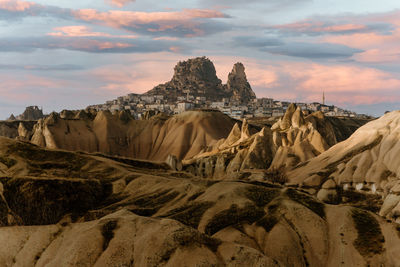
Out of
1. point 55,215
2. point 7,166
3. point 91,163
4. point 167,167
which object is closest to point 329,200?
point 167,167

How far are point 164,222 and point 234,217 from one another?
23.1 m

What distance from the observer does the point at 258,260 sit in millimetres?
55938

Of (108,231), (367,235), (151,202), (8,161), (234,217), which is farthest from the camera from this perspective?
(8,161)

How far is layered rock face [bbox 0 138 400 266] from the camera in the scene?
59.9 metres

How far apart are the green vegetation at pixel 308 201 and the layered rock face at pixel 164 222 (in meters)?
0.17

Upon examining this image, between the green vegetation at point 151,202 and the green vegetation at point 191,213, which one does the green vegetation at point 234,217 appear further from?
the green vegetation at point 151,202

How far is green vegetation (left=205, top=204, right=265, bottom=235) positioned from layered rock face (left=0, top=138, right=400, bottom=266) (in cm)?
16

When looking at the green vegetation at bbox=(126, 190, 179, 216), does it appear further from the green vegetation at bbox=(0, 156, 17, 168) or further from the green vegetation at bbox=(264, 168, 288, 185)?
the green vegetation at bbox=(264, 168, 288, 185)

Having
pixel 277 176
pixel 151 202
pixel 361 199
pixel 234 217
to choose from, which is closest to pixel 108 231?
pixel 234 217

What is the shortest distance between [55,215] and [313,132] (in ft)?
388

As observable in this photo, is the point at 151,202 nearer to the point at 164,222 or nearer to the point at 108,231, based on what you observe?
the point at 108,231

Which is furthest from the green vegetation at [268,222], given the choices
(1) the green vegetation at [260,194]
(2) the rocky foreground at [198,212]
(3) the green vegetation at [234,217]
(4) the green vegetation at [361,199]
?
(4) the green vegetation at [361,199]

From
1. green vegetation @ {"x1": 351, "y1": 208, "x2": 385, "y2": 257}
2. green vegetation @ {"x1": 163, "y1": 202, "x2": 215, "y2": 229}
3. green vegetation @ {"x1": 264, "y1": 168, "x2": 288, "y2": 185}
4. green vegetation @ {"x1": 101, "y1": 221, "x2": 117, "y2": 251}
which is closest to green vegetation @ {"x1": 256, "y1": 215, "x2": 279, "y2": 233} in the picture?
green vegetation @ {"x1": 163, "y1": 202, "x2": 215, "y2": 229}

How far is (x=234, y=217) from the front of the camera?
84.5 metres
